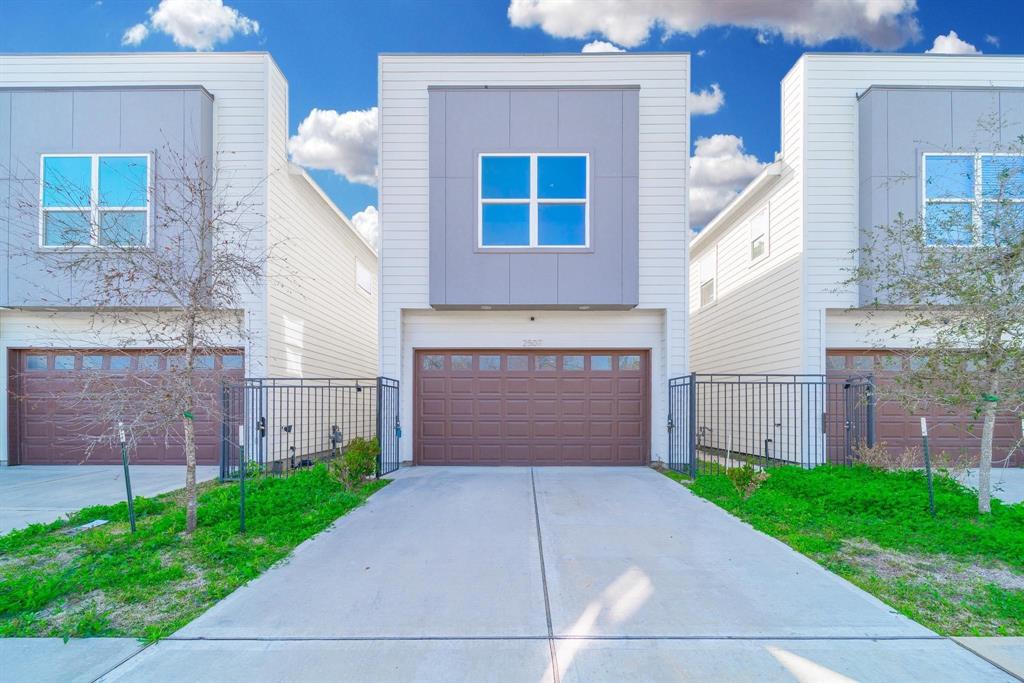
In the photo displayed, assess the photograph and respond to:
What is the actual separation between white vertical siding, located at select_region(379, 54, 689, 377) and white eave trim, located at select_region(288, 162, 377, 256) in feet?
5.67

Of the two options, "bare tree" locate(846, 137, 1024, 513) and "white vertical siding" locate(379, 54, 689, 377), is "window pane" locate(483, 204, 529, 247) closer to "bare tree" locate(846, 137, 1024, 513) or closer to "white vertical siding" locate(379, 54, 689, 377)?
"white vertical siding" locate(379, 54, 689, 377)

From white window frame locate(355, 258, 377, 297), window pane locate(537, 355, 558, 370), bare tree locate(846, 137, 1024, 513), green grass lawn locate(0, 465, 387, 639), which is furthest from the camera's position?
white window frame locate(355, 258, 377, 297)

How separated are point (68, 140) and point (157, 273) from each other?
6.59m

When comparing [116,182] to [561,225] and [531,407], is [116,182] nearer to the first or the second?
[561,225]

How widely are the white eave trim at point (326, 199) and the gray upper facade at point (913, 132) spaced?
34.2ft

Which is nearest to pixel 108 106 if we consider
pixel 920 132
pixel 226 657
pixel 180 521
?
pixel 180 521

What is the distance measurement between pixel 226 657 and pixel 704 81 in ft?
42.1

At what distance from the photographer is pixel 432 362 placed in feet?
35.4

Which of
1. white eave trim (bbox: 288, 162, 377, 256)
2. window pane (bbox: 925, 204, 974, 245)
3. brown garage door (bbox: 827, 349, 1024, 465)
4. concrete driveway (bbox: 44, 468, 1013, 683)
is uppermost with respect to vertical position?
white eave trim (bbox: 288, 162, 377, 256)

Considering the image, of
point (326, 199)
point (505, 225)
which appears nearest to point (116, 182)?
point (326, 199)

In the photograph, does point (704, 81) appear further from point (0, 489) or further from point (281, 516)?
point (0, 489)

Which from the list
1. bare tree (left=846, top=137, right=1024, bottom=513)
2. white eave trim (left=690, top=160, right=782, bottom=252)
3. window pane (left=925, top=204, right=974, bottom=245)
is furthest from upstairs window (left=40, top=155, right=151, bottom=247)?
white eave trim (left=690, top=160, right=782, bottom=252)

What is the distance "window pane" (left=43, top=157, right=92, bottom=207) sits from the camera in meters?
→ 9.63

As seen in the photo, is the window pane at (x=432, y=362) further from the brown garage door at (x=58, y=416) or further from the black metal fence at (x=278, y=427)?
the brown garage door at (x=58, y=416)
